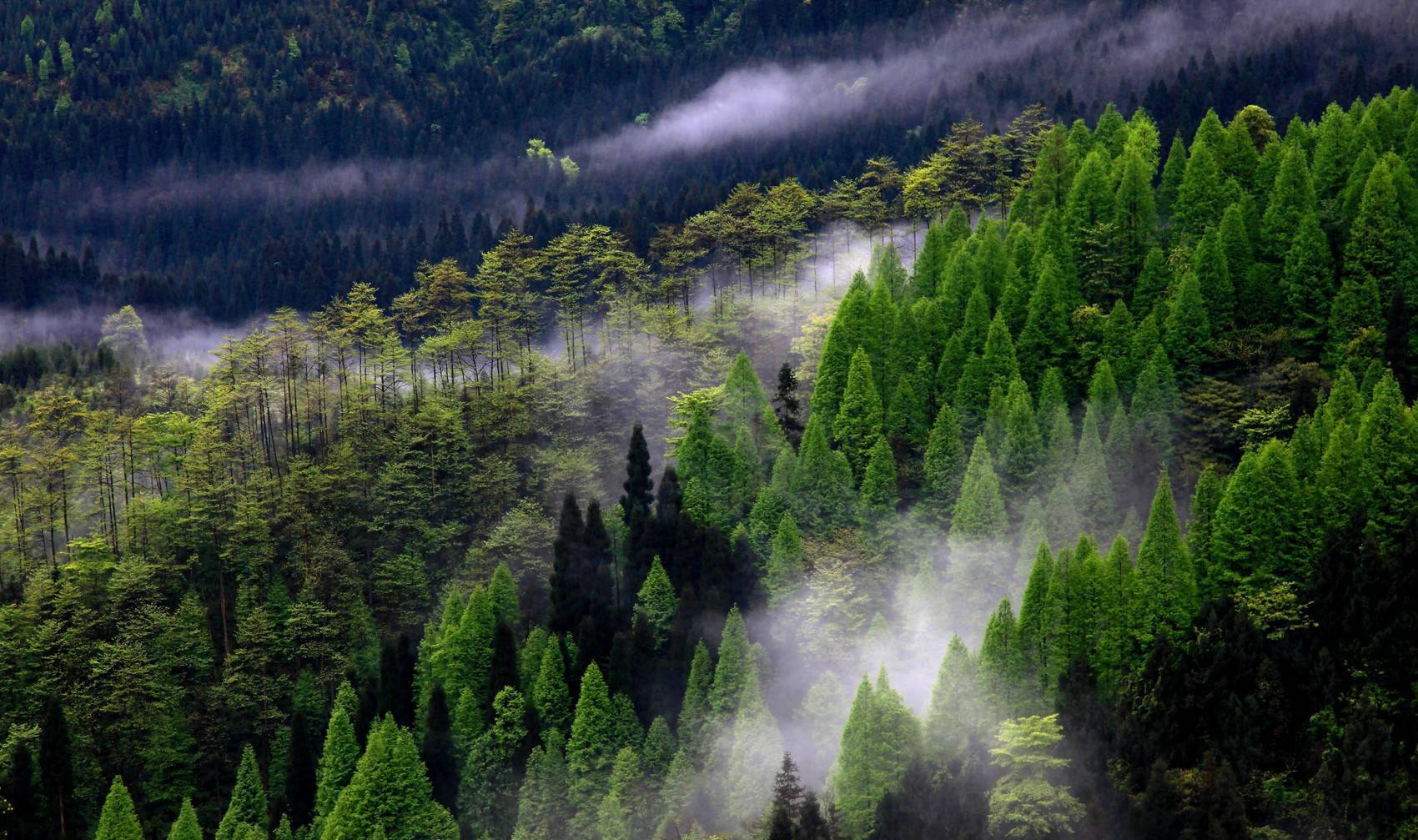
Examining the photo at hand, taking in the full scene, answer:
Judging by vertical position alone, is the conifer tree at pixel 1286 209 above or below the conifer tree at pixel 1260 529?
above

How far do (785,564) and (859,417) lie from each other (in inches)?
544

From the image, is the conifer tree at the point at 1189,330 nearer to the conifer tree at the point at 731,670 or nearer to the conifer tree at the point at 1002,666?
the conifer tree at the point at 1002,666

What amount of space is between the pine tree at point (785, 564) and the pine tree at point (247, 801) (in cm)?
3666

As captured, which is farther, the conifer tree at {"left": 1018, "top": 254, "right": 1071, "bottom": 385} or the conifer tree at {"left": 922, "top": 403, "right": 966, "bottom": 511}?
the conifer tree at {"left": 1018, "top": 254, "right": 1071, "bottom": 385}

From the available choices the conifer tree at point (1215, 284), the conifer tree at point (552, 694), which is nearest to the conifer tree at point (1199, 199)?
the conifer tree at point (1215, 284)

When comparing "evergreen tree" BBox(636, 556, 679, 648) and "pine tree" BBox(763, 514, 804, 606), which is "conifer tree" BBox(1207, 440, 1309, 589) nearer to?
"pine tree" BBox(763, 514, 804, 606)

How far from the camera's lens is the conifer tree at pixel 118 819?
10688 centimetres

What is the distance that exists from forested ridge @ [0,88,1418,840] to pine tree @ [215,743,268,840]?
283 millimetres

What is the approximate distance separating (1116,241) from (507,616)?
5031 centimetres

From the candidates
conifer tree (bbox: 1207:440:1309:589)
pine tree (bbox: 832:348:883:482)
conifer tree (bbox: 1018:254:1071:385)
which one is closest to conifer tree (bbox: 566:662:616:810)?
pine tree (bbox: 832:348:883:482)

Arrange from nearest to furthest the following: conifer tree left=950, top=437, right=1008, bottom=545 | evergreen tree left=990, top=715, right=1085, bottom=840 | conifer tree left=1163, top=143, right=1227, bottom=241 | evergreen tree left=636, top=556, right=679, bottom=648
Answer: evergreen tree left=990, top=715, right=1085, bottom=840
conifer tree left=950, top=437, right=1008, bottom=545
evergreen tree left=636, top=556, right=679, bottom=648
conifer tree left=1163, top=143, right=1227, bottom=241

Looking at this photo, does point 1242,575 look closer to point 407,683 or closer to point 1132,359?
point 1132,359

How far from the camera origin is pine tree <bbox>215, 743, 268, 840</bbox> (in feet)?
361

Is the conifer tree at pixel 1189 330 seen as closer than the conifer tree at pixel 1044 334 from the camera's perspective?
Yes
